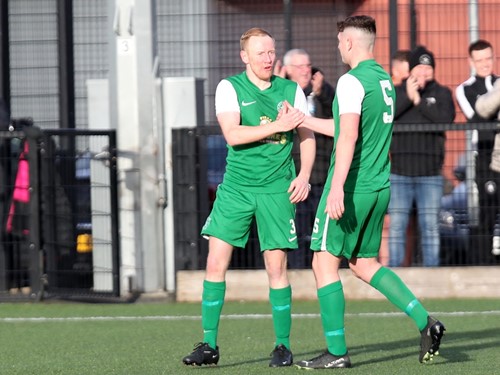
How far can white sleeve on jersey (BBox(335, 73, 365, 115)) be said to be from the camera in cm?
772

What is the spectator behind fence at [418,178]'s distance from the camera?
1296cm

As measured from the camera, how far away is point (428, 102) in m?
13.2

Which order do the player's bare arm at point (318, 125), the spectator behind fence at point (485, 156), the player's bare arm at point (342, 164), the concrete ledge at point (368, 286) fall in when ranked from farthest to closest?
the spectator behind fence at point (485, 156)
the concrete ledge at point (368, 286)
the player's bare arm at point (318, 125)
the player's bare arm at point (342, 164)

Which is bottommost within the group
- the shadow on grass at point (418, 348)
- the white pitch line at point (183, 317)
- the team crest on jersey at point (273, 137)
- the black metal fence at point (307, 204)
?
the white pitch line at point (183, 317)

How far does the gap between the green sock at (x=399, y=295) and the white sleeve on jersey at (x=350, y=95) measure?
1.00 meters

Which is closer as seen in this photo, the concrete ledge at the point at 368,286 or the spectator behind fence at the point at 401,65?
the concrete ledge at the point at 368,286

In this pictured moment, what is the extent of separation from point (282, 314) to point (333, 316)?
52cm

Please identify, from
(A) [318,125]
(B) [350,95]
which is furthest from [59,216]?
(B) [350,95]

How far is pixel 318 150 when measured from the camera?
13.1 m

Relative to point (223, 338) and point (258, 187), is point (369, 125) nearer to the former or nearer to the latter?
A: point (258, 187)

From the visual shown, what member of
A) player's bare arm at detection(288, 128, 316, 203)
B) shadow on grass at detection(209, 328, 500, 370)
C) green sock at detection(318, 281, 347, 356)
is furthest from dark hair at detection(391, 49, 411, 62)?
green sock at detection(318, 281, 347, 356)

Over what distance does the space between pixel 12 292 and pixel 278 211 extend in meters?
5.47

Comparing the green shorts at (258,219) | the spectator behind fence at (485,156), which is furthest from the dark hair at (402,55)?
the green shorts at (258,219)

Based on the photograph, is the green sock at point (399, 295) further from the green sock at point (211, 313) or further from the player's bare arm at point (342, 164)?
the green sock at point (211, 313)
